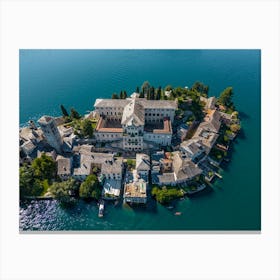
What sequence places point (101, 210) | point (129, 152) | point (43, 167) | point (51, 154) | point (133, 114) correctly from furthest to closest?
point (129, 152) → point (133, 114) → point (51, 154) → point (43, 167) → point (101, 210)

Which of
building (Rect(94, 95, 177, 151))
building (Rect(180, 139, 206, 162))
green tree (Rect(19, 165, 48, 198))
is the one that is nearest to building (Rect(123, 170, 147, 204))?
building (Rect(94, 95, 177, 151))

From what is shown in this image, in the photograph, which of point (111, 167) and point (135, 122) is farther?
point (135, 122)

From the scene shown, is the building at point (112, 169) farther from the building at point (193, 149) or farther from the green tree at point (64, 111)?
the green tree at point (64, 111)

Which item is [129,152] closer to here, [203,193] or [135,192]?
[135,192]

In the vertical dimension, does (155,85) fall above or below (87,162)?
above

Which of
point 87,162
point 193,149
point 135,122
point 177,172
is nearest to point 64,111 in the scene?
point 87,162

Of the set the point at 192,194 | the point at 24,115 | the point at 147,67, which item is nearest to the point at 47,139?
the point at 24,115
